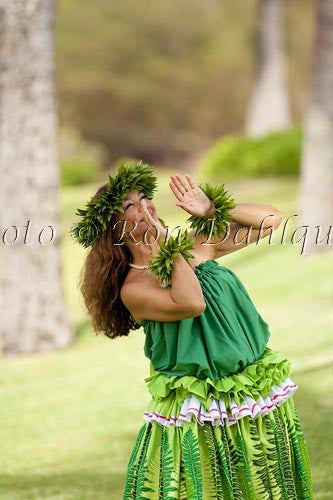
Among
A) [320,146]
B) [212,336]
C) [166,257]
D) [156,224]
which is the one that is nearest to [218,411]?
[212,336]

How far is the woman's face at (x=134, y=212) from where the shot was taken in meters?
3.18

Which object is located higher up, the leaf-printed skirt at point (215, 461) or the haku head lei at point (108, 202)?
the haku head lei at point (108, 202)

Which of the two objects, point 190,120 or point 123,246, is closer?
point 123,246

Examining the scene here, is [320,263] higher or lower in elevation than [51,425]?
higher

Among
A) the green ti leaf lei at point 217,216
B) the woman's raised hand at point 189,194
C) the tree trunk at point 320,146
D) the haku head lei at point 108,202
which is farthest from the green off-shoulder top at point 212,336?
the tree trunk at point 320,146

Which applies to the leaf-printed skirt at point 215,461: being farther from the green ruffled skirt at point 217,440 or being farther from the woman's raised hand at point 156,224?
the woman's raised hand at point 156,224

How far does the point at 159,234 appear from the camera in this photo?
10.1ft

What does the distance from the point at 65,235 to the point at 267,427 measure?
11.6 m

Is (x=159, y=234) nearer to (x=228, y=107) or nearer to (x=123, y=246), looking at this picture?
(x=123, y=246)

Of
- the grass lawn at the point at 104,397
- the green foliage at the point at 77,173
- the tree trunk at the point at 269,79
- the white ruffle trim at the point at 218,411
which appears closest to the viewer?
the white ruffle trim at the point at 218,411

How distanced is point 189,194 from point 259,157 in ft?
41.7

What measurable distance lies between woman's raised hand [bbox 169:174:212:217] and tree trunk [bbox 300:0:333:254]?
23.8ft

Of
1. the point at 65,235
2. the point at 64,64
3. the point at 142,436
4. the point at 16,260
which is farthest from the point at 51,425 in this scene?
the point at 64,64

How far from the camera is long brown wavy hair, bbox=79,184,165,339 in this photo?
10.6 feet
